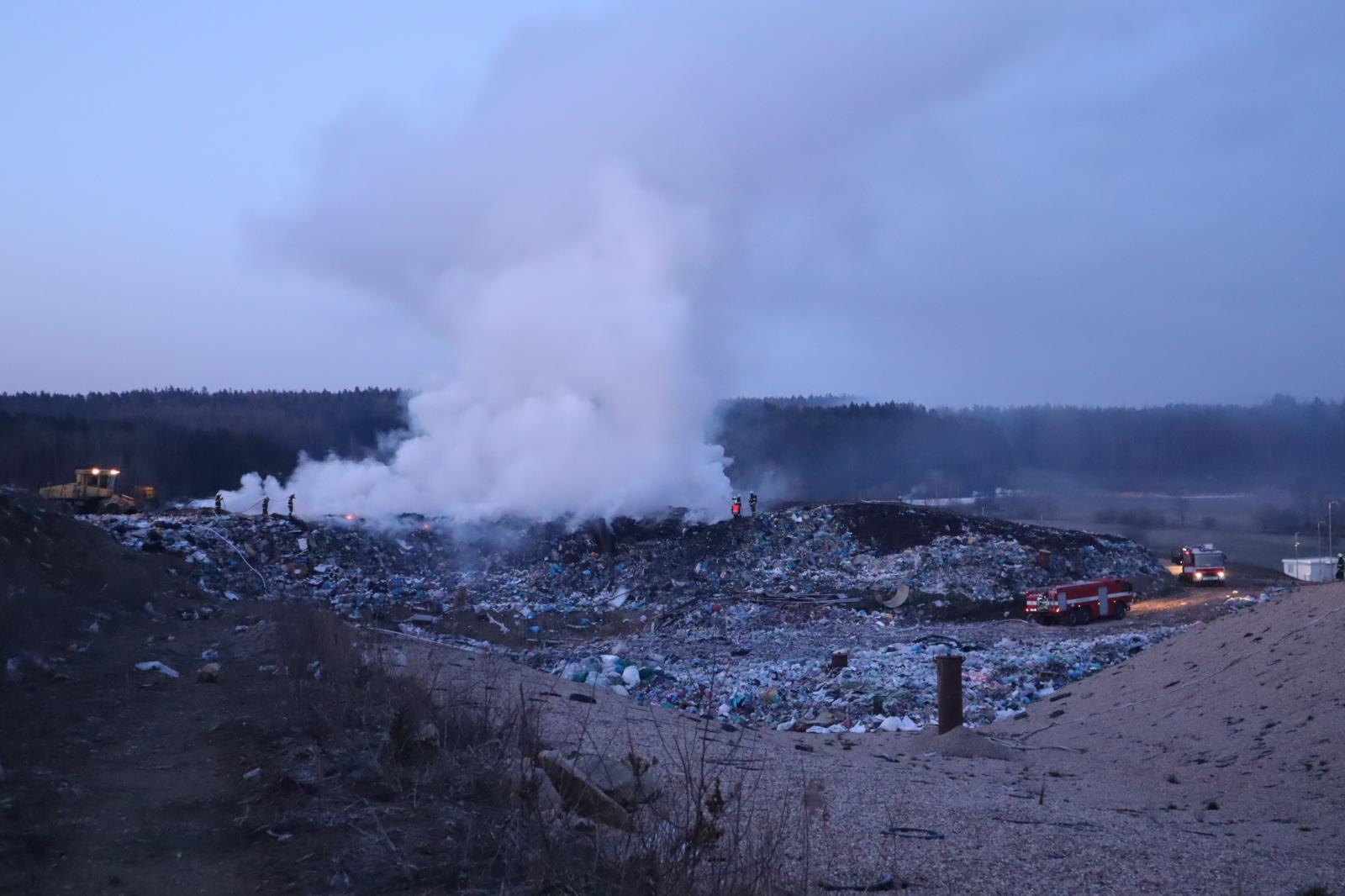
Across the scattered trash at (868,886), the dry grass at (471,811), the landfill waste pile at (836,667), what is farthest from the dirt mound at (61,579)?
the scattered trash at (868,886)

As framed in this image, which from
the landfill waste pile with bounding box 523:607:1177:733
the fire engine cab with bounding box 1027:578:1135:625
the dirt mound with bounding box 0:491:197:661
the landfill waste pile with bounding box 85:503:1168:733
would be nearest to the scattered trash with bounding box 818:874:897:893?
the landfill waste pile with bounding box 523:607:1177:733

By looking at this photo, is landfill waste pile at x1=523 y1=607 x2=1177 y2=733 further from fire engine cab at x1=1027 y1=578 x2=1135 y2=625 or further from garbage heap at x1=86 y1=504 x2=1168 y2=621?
garbage heap at x1=86 y1=504 x2=1168 y2=621

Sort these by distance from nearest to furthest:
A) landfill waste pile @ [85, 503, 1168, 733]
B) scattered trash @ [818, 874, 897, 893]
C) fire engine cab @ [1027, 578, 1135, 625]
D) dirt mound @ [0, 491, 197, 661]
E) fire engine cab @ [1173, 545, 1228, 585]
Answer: scattered trash @ [818, 874, 897, 893]
dirt mound @ [0, 491, 197, 661]
landfill waste pile @ [85, 503, 1168, 733]
fire engine cab @ [1027, 578, 1135, 625]
fire engine cab @ [1173, 545, 1228, 585]

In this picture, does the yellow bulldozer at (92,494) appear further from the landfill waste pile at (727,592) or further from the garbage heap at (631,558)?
the garbage heap at (631,558)

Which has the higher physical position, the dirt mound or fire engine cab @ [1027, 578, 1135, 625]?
the dirt mound

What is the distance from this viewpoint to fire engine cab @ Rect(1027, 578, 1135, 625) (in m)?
22.2

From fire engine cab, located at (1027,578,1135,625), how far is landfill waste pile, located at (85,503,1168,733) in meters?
0.81

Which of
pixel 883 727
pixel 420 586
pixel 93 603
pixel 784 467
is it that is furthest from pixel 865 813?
pixel 784 467

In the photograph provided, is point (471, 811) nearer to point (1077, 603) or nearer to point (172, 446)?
point (1077, 603)

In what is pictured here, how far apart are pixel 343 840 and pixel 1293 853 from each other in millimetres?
5551

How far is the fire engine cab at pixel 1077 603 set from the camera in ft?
72.7

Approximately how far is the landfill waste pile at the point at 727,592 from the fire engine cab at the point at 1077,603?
0.81 meters

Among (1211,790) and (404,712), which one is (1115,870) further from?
(404,712)

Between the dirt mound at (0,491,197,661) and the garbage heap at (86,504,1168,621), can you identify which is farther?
the garbage heap at (86,504,1168,621)
